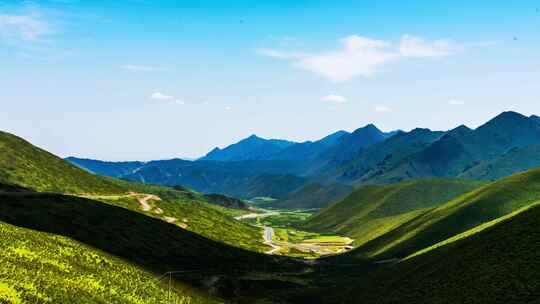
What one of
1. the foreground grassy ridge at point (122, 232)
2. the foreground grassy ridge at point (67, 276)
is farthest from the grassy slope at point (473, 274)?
the foreground grassy ridge at point (122, 232)

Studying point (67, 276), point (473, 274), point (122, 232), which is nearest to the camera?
point (67, 276)

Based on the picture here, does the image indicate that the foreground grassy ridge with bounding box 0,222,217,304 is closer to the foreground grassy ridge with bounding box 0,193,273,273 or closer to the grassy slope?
the foreground grassy ridge with bounding box 0,193,273,273

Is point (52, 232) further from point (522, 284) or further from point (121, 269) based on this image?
point (522, 284)

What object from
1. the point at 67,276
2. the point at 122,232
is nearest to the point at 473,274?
the point at 67,276

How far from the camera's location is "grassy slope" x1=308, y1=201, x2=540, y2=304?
78.4 meters

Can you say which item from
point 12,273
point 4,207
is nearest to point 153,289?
point 12,273

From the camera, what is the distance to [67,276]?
81375mm

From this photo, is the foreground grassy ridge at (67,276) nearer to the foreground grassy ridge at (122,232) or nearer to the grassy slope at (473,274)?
the foreground grassy ridge at (122,232)

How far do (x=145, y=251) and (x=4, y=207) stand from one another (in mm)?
38452

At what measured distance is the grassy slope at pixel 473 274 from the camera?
78375 mm

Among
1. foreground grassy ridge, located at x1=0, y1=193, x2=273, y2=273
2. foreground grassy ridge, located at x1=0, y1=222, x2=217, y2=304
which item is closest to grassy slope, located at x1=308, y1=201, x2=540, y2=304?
foreground grassy ridge, located at x1=0, y1=222, x2=217, y2=304

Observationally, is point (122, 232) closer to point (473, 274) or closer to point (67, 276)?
point (67, 276)

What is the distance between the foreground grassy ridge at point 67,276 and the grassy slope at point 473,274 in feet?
131

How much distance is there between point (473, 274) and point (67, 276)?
238 ft
